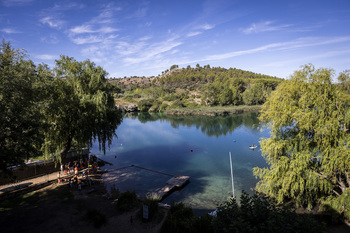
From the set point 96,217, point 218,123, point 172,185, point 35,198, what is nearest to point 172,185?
point 172,185

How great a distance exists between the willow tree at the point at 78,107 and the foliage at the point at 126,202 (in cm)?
706

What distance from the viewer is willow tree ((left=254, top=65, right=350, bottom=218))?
1180 centimetres

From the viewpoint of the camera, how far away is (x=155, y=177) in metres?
22.4

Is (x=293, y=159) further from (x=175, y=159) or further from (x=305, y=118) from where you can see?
(x=175, y=159)

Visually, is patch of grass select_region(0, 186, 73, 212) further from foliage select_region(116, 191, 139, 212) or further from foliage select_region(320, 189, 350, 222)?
Answer: foliage select_region(320, 189, 350, 222)

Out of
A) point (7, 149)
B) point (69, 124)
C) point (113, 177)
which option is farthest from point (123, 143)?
point (7, 149)

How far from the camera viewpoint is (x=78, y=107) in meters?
17.6

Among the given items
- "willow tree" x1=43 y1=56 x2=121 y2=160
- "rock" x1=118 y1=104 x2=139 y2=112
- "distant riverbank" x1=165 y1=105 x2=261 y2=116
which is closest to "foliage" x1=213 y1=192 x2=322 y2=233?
"willow tree" x1=43 y1=56 x2=121 y2=160

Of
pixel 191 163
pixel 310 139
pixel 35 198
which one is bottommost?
pixel 191 163

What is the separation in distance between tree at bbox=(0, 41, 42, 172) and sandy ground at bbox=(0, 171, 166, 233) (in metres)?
3.96

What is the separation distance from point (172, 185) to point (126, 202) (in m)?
6.01

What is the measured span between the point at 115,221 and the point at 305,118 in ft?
46.7

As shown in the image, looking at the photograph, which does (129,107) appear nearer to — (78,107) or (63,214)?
(78,107)

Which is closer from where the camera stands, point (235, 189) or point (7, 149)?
point (7, 149)
